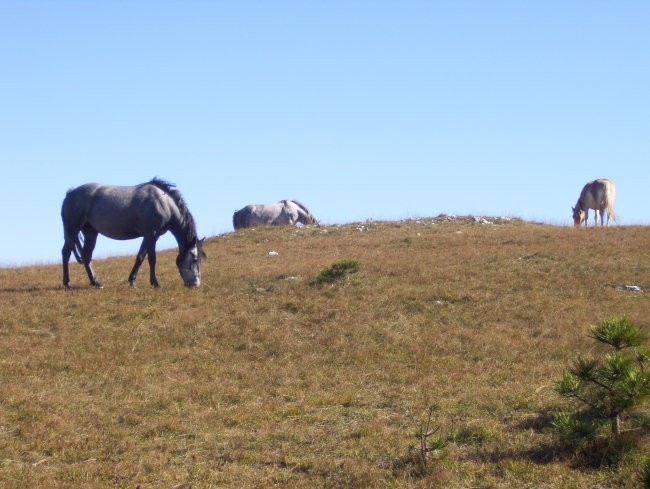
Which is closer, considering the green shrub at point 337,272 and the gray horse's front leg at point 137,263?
the green shrub at point 337,272

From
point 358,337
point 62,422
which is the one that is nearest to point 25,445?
point 62,422

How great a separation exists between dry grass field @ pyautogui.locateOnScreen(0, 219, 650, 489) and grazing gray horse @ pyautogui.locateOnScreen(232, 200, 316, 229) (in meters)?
17.0

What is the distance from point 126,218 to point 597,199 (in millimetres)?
21199

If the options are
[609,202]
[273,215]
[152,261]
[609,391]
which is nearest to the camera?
[609,391]

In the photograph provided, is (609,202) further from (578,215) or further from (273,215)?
(273,215)

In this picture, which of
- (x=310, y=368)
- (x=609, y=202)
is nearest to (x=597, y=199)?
(x=609, y=202)

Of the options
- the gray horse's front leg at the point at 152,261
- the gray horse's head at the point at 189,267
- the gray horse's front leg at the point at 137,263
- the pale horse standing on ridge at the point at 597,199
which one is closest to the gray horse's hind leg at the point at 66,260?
the gray horse's front leg at the point at 137,263

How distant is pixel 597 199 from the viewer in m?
35.8

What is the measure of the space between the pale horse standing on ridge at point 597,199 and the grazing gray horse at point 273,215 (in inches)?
500

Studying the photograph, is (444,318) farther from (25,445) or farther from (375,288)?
(25,445)

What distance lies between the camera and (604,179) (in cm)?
3597

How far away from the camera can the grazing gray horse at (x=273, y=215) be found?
1651 inches

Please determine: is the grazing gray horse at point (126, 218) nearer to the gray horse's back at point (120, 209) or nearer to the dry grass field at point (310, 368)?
the gray horse's back at point (120, 209)

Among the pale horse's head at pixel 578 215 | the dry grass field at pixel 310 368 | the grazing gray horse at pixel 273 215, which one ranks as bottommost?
the dry grass field at pixel 310 368
